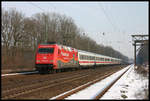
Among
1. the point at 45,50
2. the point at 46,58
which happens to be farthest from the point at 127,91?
the point at 45,50

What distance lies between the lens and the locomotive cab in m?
23.3

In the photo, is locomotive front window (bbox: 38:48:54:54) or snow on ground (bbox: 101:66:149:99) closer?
snow on ground (bbox: 101:66:149:99)

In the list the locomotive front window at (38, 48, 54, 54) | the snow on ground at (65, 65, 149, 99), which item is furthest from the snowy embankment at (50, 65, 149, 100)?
the locomotive front window at (38, 48, 54, 54)

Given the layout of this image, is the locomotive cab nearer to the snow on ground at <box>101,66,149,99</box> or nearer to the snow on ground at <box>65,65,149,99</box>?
the snow on ground at <box>65,65,149,99</box>

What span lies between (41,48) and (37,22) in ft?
84.4

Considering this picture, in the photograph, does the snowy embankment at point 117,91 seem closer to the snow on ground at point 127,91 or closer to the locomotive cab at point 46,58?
the snow on ground at point 127,91

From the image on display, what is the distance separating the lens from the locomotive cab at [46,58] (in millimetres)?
23281

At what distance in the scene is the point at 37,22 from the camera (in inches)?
1928

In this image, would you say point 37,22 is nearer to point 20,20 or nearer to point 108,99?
point 20,20

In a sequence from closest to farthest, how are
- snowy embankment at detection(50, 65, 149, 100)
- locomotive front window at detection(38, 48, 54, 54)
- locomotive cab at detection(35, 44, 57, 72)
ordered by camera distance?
snowy embankment at detection(50, 65, 149, 100) → locomotive cab at detection(35, 44, 57, 72) → locomotive front window at detection(38, 48, 54, 54)

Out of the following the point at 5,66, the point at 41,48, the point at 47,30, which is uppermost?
the point at 47,30

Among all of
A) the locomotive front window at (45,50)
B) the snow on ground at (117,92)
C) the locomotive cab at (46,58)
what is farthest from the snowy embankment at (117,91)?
the locomotive front window at (45,50)

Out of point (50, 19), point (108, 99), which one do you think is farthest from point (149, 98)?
point (50, 19)

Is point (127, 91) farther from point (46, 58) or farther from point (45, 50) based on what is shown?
point (45, 50)
